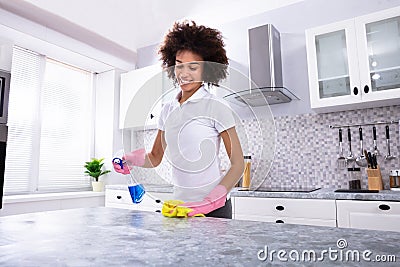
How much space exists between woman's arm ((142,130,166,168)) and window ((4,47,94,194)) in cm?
222

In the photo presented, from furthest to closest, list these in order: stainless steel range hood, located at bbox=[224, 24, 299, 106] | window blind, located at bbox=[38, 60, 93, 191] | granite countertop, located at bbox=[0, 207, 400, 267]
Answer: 1. window blind, located at bbox=[38, 60, 93, 191]
2. stainless steel range hood, located at bbox=[224, 24, 299, 106]
3. granite countertop, located at bbox=[0, 207, 400, 267]

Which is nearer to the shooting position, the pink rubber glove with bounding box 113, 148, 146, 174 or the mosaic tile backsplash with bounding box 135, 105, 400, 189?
the pink rubber glove with bounding box 113, 148, 146, 174

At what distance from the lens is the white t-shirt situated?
0.92 m

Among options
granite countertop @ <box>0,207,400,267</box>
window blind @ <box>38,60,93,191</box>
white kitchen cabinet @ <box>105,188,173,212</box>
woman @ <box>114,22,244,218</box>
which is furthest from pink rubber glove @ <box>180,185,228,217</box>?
window blind @ <box>38,60,93,191</box>

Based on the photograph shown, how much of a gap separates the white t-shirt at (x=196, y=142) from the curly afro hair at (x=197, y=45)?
3.1 inches

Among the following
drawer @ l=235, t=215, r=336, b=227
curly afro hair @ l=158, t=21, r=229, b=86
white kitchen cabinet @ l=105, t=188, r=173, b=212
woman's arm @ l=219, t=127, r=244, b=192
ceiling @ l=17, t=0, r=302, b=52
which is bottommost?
drawer @ l=235, t=215, r=336, b=227

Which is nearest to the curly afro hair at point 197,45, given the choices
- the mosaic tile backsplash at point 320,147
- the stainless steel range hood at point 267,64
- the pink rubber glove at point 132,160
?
the pink rubber glove at point 132,160

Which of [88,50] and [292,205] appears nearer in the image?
[292,205]

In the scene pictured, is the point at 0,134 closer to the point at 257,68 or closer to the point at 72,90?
the point at 72,90

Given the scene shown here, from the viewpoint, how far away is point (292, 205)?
6.28 ft

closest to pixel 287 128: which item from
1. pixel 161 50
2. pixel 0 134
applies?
pixel 161 50

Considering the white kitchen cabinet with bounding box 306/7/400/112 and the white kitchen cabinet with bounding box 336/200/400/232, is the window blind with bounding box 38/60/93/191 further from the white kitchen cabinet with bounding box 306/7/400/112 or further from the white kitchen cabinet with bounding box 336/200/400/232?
the white kitchen cabinet with bounding box 336/200/400/232

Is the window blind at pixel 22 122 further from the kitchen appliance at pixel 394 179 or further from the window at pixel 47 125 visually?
the kitchen appliance at pixel 394 179

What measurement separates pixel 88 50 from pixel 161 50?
2222 mm
